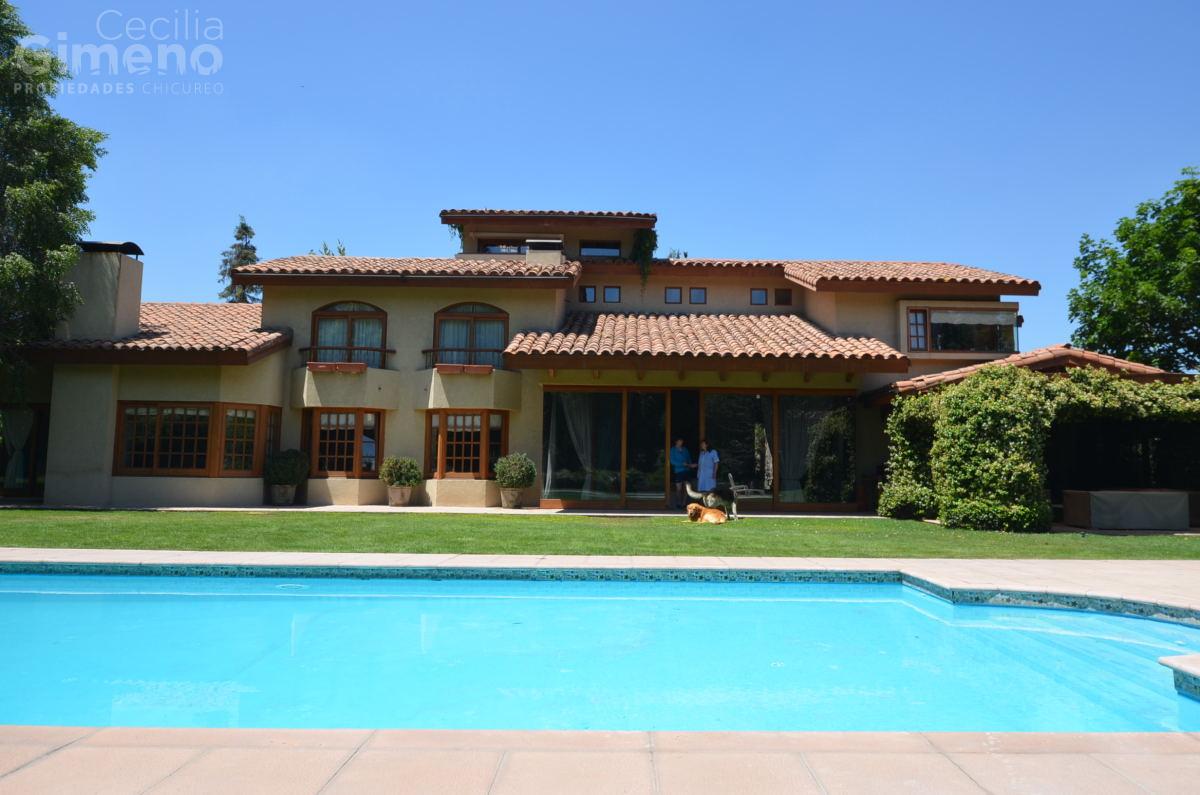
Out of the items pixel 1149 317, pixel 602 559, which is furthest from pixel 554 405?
pixel 1149 317

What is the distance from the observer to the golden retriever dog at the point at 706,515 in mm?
14469

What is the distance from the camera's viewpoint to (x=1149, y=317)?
25.9m

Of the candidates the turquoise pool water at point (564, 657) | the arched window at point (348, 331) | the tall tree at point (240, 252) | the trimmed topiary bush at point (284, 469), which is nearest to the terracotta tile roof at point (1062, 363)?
the turquoise pool water at point (564, 657)

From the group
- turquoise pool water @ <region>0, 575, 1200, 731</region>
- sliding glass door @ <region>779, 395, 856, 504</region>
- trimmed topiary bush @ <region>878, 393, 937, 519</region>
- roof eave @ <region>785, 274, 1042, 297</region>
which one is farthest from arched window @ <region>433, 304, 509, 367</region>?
turquoise pool water @ <region>0, 575, 1200, 731</region>

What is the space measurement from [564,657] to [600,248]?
17891 millimetres

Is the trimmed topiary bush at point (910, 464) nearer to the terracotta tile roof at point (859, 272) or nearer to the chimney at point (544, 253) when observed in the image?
the terracotta tile roof at point (859, 272)

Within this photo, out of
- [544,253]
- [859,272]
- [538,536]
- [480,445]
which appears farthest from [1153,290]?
[538,536]

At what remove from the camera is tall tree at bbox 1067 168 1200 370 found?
25.3m

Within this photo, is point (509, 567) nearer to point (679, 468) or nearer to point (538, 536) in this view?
point (538, 536)

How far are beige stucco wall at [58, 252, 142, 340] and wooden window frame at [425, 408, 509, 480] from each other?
741 centimetres

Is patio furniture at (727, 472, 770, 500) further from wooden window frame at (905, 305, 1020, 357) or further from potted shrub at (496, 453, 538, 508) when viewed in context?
wooden window frame at (905, 305, 1020, 357)

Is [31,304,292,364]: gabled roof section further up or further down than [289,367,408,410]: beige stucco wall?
further up

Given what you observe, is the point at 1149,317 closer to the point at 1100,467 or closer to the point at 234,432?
the point at 1100,467

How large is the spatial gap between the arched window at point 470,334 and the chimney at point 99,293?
710 cm
